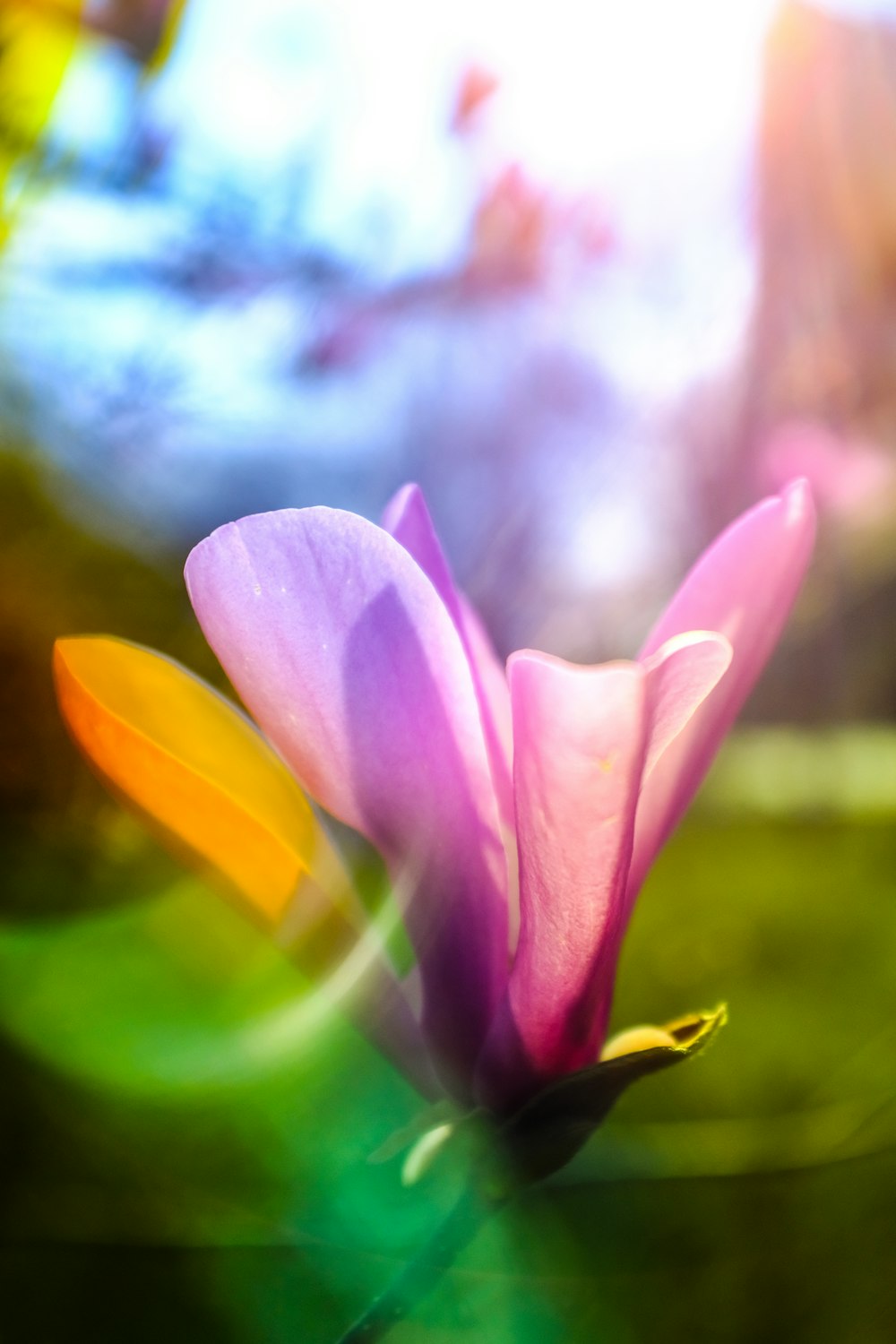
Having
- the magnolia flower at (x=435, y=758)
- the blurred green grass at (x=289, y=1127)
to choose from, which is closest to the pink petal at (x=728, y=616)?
the magnolia flower at (x=435, y=758)

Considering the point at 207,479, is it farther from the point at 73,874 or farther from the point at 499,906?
the point at 499,906

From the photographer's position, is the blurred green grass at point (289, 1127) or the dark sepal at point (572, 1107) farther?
the blurred green grass at point (289, 1127)

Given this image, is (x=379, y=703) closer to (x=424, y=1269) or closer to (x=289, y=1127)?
(x=424, y=1269)

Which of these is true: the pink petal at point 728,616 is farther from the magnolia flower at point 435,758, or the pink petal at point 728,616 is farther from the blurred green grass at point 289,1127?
the blurred green grass at point 289,1127

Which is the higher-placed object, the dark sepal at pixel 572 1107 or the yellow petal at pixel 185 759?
the yellow petal at pixel 185 759

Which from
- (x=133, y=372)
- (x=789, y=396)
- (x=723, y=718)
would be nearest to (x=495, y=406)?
(x=789, y=396)

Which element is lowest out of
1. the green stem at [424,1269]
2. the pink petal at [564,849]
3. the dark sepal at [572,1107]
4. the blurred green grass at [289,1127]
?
the blurred green grass at [289,1127]
